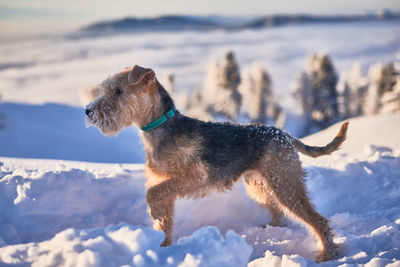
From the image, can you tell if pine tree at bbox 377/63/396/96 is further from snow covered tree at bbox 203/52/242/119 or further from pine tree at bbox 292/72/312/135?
snow covered tree at bbox 203/52/242/119

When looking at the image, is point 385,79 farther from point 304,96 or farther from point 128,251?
point 128,251

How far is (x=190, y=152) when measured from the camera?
162 inches

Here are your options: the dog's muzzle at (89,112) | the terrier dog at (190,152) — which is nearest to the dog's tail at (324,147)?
the terrier dog at (190,152)

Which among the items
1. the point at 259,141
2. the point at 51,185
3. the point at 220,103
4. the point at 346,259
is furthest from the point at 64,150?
the point at 220,103

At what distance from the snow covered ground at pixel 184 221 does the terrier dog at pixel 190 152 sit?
1.95 ft

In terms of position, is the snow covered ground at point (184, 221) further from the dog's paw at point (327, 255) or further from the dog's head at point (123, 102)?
the dog's head at point (123, 102)

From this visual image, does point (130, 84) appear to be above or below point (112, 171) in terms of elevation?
above

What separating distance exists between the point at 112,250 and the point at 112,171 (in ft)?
10.1

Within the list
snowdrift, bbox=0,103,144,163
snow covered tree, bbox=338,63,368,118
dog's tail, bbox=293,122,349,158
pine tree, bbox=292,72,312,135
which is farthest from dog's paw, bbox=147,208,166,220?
snow covered tree, bbox=338,63,368,118

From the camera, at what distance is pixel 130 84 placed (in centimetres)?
398

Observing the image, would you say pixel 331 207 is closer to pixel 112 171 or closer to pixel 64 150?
pixel 112 171

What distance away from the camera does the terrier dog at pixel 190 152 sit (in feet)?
13.4

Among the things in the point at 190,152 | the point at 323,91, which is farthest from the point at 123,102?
the point at 323,91

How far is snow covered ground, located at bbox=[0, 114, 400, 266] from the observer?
3.10 m
